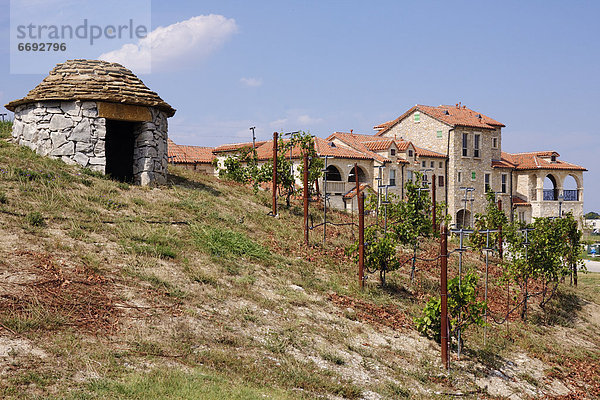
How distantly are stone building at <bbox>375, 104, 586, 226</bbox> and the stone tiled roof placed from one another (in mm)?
31270

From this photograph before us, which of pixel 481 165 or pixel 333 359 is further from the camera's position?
pixel 481 165

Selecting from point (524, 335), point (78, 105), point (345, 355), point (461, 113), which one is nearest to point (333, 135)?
point (461, 113)

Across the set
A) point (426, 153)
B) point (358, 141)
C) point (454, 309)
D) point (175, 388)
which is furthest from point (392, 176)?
point (175, 388)

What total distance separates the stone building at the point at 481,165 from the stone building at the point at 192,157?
16.1 m

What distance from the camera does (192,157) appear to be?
45469 millimetres

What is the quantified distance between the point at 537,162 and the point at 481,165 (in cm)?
693

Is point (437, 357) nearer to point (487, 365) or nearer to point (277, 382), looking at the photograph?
point (487, 365)

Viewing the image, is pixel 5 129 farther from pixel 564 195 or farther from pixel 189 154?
pixel 564 195

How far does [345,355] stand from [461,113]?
43446 millimetres

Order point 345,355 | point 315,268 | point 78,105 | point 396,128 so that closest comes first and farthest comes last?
point 345,355 < point 315,268 < point 78,105 < point 396,128

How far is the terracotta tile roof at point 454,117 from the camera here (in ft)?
152

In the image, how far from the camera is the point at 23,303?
29.4 feet

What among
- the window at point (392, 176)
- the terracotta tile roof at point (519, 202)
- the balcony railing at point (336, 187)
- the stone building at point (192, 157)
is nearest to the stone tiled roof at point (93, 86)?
the balcony railing at point (336, 187)

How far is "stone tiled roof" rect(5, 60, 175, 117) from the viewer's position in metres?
17.8
